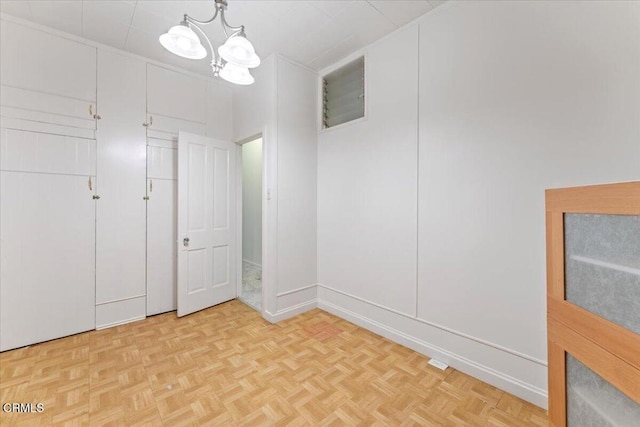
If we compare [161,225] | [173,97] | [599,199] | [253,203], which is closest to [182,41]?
[173,97]

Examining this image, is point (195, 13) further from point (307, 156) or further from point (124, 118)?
point (307, 156)

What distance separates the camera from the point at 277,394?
1.84 metres

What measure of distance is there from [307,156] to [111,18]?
2.29 m

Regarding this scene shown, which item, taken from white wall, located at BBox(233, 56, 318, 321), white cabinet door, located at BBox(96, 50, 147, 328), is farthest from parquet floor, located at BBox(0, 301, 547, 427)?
white wall, located at BBox(233, 56, 318, 321)

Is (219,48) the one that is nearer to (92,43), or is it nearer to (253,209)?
Answer: (92,43)

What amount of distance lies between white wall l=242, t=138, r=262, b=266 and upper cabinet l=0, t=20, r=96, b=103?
9.19 feet

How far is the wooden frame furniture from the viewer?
73 centimetres

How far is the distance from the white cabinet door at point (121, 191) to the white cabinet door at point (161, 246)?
0.08 metres

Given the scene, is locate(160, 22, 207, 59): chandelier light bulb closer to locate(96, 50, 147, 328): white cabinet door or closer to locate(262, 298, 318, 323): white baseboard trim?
locate(96, 50, 147, 328): white cabinet door

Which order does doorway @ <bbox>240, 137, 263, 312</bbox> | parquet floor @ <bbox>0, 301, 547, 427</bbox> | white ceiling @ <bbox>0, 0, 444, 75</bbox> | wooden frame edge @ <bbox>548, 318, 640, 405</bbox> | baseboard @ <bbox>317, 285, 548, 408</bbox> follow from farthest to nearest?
doorway @ <bbox>240, 137, 263, 312</bbox>
white ceiling @ <bbox>0, 0, 444, 75</bbox>
baseboard @ <bbox>317, 285, 548, 408</bbox>
parquet floor @ <bbox>0, 301, 547, 427</bbox>
wooden frame edge @ <bbox>548, 318, 640, 405</bbox>

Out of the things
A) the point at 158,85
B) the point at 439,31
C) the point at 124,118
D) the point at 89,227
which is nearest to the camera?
the point at 439,31

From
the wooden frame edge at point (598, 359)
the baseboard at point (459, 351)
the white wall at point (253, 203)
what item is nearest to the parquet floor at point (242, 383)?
the baseboard at point (459, 351)

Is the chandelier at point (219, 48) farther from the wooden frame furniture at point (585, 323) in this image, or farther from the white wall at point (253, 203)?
the white wall at point (253, 203)

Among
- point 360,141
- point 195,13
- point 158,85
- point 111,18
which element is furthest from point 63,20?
point 360,141
